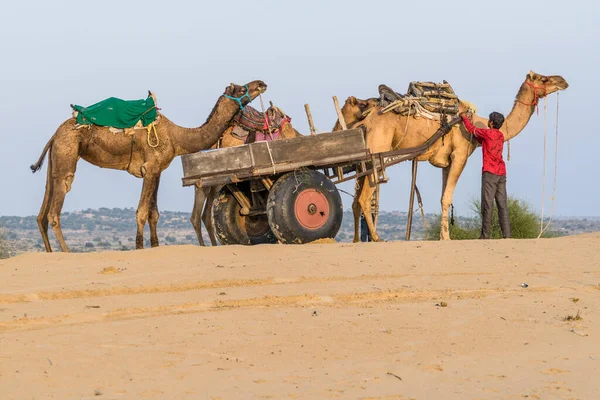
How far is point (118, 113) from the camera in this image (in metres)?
15.6

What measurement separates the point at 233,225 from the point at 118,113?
2490mm

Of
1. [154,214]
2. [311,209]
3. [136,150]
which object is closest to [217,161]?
[311,209]

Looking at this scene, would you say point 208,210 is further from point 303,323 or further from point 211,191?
point 303,323

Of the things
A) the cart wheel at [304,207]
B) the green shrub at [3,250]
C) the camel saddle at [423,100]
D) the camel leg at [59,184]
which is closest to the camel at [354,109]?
the camel saddle at [423,100]

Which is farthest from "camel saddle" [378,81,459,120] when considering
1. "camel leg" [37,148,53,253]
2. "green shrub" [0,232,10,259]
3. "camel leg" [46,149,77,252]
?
"green shrub" [0,232,10,259]

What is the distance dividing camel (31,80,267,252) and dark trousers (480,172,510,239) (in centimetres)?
376

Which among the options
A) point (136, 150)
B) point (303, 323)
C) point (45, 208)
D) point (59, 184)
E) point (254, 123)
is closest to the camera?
point (303, 323)

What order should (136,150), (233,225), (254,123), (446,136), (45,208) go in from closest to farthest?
(233,225), (45,208), (136,150), (446,136), (254,123)

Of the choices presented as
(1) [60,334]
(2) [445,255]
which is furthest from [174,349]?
(2) [445,255]

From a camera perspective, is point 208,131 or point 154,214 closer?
point 154,214

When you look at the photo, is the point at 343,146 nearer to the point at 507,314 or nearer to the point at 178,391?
the point at 507,314

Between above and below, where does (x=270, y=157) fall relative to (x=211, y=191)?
above

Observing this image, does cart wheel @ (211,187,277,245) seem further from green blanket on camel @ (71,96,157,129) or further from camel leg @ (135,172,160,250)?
green blanket on camel @ (71,96,157,129)

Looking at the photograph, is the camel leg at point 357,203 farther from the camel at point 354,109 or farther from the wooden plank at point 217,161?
the wooden plank at point 217,161
